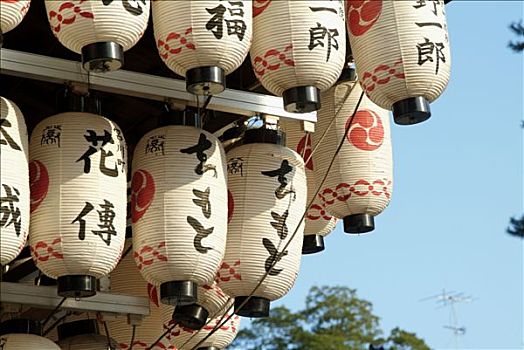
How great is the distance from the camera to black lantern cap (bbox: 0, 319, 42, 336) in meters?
6.25

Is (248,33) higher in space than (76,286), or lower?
higher

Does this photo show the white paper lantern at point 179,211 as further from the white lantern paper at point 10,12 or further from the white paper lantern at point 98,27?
the white lantern paper at point 10,12

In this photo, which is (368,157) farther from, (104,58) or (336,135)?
(104,58)

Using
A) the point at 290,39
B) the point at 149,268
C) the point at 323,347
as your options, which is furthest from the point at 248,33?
the point at 323,347

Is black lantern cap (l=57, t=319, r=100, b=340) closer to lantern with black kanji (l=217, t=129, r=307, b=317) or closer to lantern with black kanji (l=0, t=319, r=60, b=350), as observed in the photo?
lantern with black kanji (l=0, t=319, r=60, b=350)

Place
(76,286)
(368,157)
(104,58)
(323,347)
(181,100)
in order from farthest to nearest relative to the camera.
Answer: (323,347) → (368,157) → (181,100) → (76,286) → (104,58)

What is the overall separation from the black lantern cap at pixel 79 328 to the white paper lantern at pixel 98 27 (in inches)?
72.1

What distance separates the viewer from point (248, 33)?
561 cm

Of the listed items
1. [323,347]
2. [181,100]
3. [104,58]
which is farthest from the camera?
[323,347]

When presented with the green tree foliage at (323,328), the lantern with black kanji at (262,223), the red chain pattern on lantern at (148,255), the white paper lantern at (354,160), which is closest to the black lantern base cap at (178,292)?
the red chain pattern on lantern at (148,255)

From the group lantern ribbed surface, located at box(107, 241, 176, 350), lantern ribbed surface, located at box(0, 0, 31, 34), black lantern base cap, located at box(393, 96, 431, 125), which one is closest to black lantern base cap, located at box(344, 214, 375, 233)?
black lantern base cap, located at box(393, 96, 431, 125)

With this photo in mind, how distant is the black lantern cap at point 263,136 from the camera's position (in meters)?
6.43

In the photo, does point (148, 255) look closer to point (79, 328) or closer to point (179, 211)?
point (179, 211)

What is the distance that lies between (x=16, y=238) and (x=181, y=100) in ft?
3.99
